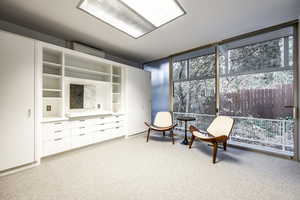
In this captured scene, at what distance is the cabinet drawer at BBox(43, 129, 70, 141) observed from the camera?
246 centimetres

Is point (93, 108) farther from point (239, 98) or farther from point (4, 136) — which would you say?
point (239, 98)

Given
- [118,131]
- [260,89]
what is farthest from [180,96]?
[118,131]

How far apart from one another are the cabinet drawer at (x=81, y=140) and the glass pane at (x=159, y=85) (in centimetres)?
252

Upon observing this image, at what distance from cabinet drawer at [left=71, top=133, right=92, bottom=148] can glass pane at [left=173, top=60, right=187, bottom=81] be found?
122 inches

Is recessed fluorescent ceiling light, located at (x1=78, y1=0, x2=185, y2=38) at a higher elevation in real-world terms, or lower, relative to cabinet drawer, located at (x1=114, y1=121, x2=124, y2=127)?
higher

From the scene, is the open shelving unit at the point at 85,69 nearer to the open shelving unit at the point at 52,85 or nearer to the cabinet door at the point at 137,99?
the open shelving unit at the point at 52,85

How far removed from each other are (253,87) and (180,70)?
6.60 feet

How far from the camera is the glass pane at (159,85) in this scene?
182 inches

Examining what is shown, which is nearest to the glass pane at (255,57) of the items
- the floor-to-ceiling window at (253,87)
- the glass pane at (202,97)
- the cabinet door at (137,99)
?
the floor-to-ceiling window at (253,87)

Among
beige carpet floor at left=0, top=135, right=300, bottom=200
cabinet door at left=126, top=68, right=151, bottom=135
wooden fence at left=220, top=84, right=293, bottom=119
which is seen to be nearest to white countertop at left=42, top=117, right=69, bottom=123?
beige carpet floor at left=0, top=135, right=300, bottom=200

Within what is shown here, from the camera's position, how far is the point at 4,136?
1.99m

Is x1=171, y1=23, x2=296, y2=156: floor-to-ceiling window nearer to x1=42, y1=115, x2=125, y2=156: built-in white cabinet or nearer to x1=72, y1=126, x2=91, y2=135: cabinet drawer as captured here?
x1=42, y1=115, x2=125, y2=156: built-in white cabinet

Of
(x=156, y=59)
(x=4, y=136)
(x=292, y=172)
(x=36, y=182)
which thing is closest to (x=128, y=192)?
(x=36, y=182)

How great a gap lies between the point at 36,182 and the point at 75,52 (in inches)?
97.9
